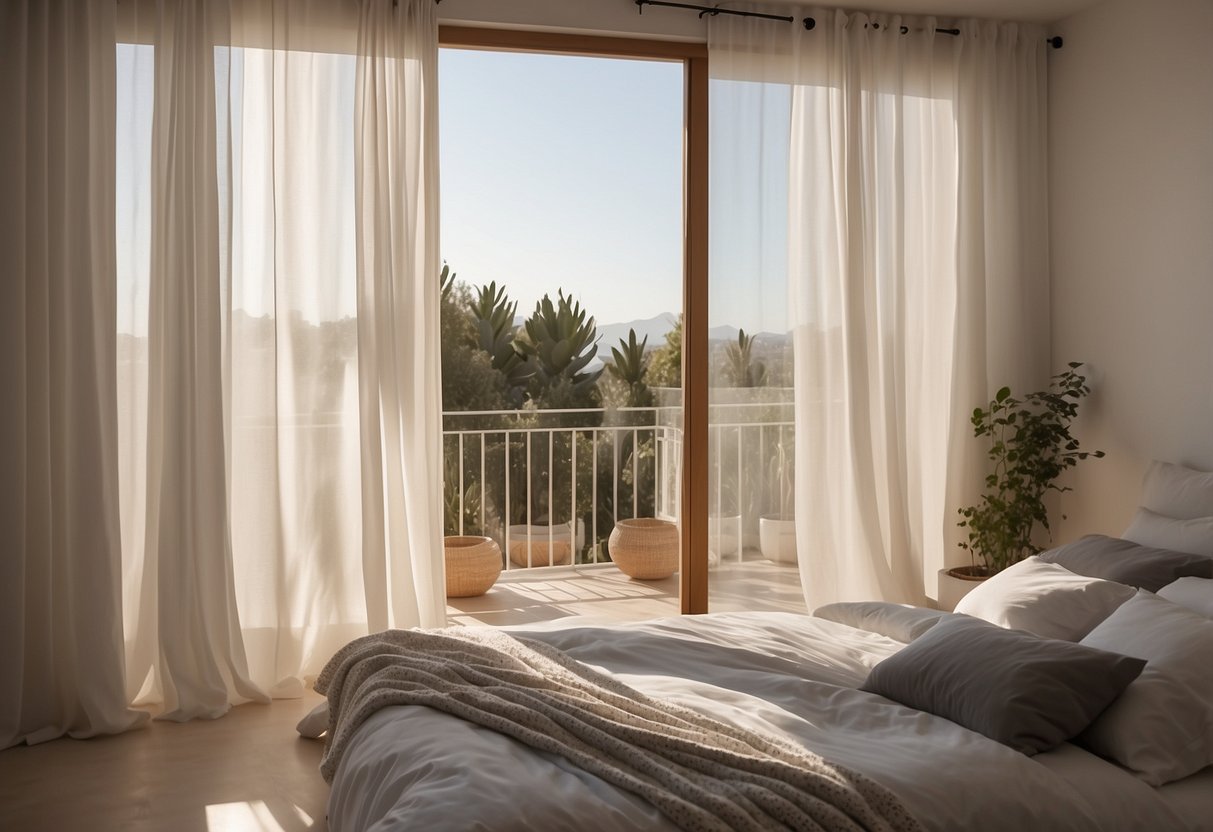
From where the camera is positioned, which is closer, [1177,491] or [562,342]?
[1177,491]

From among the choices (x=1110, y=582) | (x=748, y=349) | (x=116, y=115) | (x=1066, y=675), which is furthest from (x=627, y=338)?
(x=1066, y=675)

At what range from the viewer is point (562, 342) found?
6699mm

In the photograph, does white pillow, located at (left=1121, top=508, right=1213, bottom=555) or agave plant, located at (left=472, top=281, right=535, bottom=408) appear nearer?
white pillow, located at (left=1121, top=508, right=1213, bottom=555)

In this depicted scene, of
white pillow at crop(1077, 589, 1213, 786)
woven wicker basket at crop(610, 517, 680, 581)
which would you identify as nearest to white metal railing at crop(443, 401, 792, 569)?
woven wicker basket at crop(610, 517, 680, 581)

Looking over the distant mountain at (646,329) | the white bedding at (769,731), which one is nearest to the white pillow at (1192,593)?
the white bedding at (769,731)

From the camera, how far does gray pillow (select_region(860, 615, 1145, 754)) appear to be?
92.0 inches

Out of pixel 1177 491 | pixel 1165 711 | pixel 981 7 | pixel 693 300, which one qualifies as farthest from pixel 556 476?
pixel 1165 711

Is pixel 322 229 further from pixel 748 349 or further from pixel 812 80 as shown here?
pixel 812 80

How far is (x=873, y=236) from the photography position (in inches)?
186

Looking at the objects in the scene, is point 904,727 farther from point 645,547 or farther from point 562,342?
point 562,342

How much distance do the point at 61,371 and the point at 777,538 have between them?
9.78 ft

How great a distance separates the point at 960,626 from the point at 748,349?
84.8 inches

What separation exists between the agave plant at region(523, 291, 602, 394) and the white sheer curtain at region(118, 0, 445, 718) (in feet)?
7.95

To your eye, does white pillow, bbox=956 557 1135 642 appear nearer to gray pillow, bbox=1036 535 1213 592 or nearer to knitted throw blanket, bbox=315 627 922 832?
gray pillow, bbox=1036 535 1213 592
